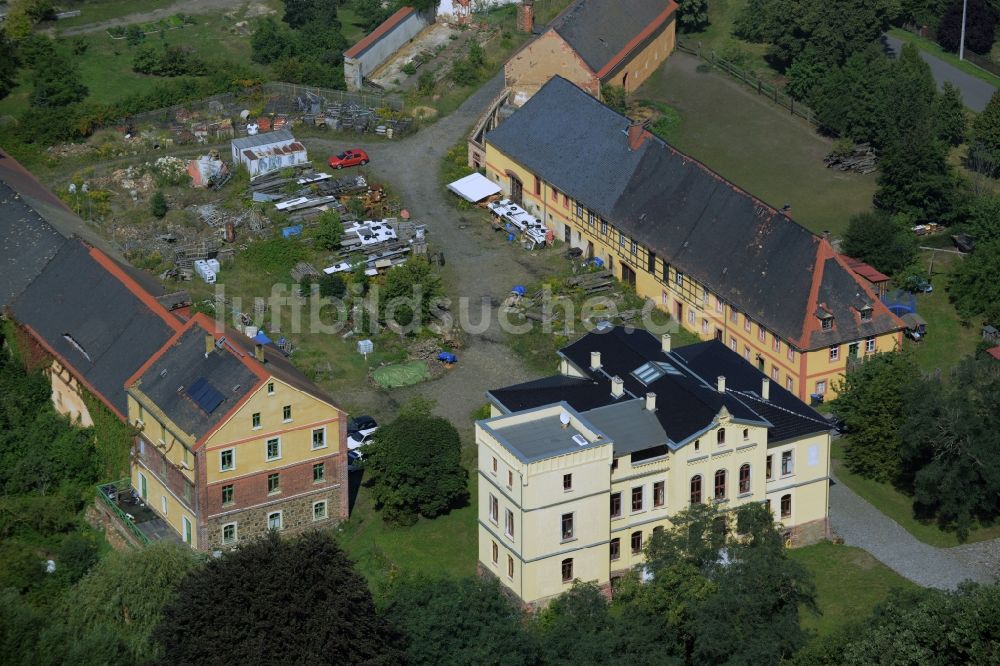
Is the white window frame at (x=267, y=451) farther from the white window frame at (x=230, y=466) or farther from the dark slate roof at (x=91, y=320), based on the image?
the dark slate roof at (x=91, y=320)

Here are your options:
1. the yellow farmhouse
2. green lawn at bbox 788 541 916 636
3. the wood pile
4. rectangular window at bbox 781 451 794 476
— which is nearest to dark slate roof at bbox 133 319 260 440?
the yellow farmhouse

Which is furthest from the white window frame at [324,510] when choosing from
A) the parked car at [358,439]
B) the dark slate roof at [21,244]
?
the dark slate roof at [21,244]

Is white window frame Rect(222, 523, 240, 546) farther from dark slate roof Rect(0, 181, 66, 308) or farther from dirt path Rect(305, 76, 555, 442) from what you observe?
dark slate roof Rect(0, 181, 66, 308)

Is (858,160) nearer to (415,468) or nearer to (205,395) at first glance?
(415,468)

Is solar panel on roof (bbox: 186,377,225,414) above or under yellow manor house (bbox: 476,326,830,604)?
above

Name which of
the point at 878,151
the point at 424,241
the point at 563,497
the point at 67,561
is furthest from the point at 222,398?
the point at 878,151
